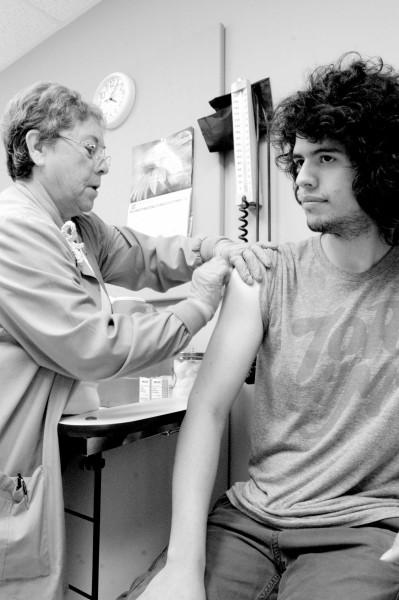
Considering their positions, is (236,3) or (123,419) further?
(236,3)

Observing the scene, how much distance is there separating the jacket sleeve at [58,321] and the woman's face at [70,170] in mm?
239

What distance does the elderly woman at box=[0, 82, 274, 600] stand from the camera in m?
1.02

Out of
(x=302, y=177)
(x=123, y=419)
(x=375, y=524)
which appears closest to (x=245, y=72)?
(x=302, y=177)

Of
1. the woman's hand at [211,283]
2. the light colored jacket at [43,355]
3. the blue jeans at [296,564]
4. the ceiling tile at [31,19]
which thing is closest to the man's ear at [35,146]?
the light colored jacket at [43,355]

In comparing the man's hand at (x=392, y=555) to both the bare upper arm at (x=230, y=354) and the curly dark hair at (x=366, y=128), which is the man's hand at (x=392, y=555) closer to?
the bare upper arm at (x=230, y=354)

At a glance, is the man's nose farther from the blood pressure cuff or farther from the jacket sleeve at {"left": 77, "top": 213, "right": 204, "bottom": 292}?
the blood pressure cuff

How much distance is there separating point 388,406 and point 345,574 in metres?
0.34

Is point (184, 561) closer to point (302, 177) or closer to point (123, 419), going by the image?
point (123, 419)

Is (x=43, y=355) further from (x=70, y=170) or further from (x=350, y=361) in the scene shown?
(x=350, y=361)

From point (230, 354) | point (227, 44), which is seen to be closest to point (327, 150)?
point (230, 354)

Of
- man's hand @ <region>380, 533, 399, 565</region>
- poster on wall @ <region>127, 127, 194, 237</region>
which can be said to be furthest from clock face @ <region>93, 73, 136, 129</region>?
man's hand @ <region>380, 533, 399, 565</region>

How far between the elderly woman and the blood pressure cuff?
71 centimetres

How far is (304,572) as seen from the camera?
32.3 inches

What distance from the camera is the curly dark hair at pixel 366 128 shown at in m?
1.11
